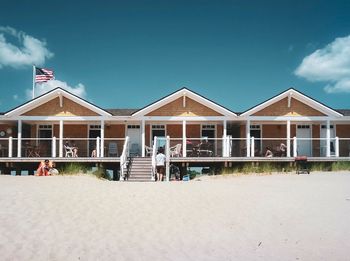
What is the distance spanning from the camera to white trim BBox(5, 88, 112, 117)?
24.6 meters

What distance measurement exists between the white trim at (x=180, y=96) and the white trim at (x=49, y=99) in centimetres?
218

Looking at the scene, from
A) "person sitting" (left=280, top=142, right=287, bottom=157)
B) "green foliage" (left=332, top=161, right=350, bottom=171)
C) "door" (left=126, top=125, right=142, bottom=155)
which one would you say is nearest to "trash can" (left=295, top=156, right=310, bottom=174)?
"green foliage" (left=332, top=161, right=350, bottom=171)

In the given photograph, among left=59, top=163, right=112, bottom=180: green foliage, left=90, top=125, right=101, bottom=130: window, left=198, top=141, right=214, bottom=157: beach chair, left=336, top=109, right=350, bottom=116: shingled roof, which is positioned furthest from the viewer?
left=90, top=125, right=101, bottom=130: window

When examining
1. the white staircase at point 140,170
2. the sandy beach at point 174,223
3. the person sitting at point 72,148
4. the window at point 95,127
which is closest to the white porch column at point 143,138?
the white staircase at point 140,170

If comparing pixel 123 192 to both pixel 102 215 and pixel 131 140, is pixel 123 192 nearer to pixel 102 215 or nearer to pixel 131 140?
pixel 102 215

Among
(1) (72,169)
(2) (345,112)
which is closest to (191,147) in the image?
(1) (72,169)

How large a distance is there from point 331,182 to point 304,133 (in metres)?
11.5

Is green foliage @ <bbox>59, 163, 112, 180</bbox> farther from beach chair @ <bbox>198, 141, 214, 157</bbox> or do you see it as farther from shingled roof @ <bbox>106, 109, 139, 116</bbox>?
beach chair @ <bbox>198, 141, 214, 157</bbox>

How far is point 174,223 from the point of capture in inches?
375

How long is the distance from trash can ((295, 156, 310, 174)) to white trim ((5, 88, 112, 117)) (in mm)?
10969

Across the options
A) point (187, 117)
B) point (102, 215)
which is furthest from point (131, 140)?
point (102, 215)

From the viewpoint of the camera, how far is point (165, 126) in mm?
26734

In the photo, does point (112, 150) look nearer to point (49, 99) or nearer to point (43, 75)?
point (49, 99)

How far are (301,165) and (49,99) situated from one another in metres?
14.9
